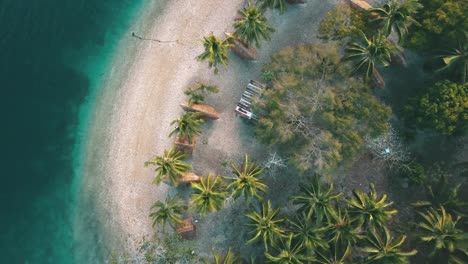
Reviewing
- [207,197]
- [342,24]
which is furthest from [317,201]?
[342,24]

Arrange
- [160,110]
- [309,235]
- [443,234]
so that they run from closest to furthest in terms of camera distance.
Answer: [443,234] → [309,235] → [160,110]

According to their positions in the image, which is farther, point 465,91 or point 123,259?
point 123,259

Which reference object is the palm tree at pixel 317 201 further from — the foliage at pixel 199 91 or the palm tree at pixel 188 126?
the foliage at pixel 199 91

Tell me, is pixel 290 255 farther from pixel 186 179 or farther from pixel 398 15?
pixel 398 15

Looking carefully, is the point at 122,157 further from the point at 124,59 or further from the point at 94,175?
the point at 124,59

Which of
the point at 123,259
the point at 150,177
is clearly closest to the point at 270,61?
the point at 150,177

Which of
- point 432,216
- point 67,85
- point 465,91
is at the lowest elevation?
point 432,216

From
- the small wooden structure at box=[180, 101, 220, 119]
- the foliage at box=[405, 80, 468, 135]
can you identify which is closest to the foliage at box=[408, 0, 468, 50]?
the foliage at box=[405, 80, 468, 135]
